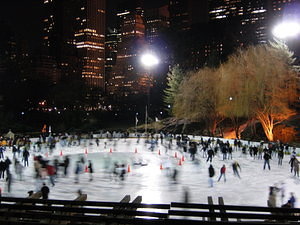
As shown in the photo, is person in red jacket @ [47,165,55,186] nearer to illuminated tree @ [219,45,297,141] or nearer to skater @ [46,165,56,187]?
skater @ [46,165,56,187]

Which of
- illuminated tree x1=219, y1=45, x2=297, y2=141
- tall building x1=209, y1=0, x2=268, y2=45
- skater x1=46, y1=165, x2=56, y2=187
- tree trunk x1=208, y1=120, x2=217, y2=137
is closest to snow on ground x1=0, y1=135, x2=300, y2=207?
skater x1=46, y1=165, x2=56, y2=187

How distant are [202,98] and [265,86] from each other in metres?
12.1

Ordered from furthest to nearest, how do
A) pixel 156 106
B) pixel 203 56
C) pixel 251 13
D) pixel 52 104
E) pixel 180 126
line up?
pixel 251 13 < pixel 203 56 < pixel 156 106 < pixel 52 104 < pixel 180 126

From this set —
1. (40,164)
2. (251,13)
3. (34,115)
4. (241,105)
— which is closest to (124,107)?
(34,115)

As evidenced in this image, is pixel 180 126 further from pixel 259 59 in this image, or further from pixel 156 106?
pixel 156 106

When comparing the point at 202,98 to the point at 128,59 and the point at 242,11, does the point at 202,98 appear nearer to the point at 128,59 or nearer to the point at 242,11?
the point at 242,11

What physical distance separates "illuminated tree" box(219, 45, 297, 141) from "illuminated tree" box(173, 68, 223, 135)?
6667mm

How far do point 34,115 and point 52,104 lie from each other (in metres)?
11.0

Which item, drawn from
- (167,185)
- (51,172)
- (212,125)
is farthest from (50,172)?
(212,125)

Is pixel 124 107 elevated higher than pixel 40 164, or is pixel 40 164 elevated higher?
pixel 124 107

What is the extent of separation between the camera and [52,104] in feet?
263

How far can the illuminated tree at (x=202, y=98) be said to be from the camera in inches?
1949

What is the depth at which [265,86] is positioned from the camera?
39.2 meters

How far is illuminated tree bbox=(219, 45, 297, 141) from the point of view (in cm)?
3850
